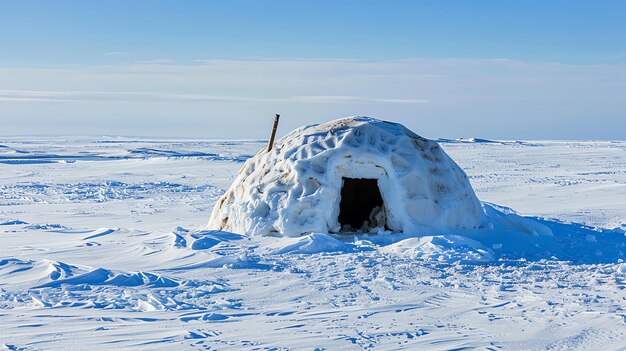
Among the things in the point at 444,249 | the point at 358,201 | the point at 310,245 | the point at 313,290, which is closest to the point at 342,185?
the point at 310,245

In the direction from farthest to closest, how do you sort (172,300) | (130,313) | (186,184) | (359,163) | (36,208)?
(186,184), (36,208), (359,163), (172,300), (130,313)

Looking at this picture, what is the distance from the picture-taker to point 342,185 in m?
10.2

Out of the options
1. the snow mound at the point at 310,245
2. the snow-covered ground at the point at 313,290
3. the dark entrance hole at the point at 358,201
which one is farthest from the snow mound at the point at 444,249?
the dark entrance hole at the point at 358,201

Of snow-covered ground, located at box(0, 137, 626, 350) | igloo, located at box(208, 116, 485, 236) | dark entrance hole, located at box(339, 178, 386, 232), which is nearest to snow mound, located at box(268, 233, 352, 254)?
snow-covered ground, located at box(0, 137, 626, 350)

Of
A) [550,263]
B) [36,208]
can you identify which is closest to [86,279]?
[550,263]

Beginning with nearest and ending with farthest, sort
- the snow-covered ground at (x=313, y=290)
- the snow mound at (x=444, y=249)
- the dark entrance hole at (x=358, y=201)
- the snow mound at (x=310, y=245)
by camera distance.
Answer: the snow-covered ground at (x=313, y=290)
the snow mound at (x=444, y=249)
the snow mound at (x=310, y=245)
the dark entrance hole at (x=358, y=201)

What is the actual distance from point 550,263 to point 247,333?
15.3 feet

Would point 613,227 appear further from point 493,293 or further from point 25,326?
point 25,326

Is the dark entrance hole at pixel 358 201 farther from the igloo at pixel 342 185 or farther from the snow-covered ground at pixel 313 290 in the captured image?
the snow-covered ground at pixel 313 290

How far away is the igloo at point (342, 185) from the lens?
990 centimetres

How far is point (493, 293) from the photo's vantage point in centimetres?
689

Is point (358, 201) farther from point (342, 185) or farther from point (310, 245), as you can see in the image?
point (310, 245)

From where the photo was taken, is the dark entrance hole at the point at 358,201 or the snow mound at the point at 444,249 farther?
the dark entrance hole at the point at 358,201

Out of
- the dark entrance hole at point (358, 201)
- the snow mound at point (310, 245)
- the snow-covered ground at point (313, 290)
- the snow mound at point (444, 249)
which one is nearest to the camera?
the snow-covered ground at point (313, 290)
